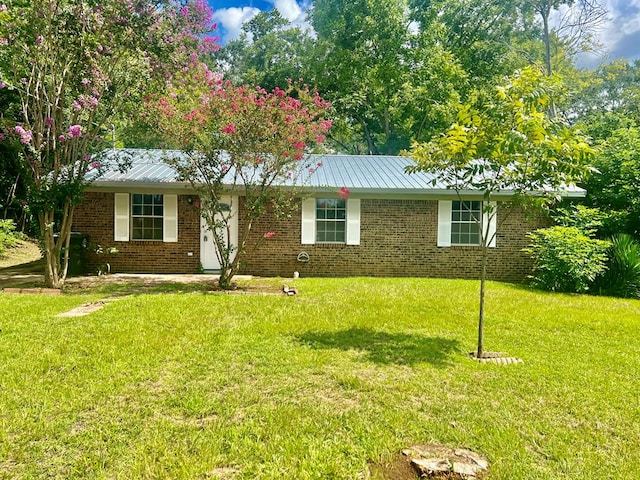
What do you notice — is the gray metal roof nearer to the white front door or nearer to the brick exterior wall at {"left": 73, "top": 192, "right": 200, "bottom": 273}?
the brick exterior wall at {"left": 73, "top": 192, "right": 200, "bottom": 273}

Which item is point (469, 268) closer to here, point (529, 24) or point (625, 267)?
point (625, 267)

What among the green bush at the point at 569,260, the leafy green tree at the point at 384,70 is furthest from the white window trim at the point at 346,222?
the leafy green tree at the point at 384,70

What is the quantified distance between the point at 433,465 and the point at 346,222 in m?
8.31

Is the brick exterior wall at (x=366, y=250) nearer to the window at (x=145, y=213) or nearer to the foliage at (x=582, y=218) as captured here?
the window at (x=145, y=213)

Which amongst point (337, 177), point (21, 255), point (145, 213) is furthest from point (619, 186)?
point (21, 255)

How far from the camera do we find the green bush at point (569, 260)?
8.87 meters

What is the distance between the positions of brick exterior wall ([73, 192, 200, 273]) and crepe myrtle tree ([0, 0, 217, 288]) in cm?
168

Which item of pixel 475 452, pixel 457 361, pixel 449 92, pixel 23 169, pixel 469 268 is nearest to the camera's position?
pixel 475 452

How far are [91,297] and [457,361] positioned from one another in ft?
21.0

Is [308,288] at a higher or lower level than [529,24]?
lower

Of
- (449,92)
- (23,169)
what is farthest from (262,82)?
(23,169)

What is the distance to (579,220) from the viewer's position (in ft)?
33.2

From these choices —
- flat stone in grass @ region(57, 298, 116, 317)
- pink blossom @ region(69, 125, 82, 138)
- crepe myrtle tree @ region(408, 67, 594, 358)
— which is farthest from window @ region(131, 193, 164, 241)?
crepe myrtle tree @ region(408, 67, 594, 358)

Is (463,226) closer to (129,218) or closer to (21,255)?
(129,218)
